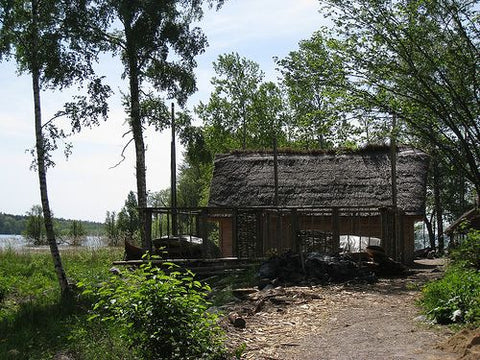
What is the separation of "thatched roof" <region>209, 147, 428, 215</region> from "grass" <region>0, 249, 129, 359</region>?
19.3ft

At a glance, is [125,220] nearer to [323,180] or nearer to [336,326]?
[323,180]

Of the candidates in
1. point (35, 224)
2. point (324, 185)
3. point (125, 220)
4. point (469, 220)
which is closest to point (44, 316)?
point (469, 220)

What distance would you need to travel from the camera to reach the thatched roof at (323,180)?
20.9m

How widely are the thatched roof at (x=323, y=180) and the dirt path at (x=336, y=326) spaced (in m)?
10.3

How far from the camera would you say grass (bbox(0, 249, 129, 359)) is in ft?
27.6

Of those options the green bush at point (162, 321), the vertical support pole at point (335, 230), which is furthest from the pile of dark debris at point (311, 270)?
the green bush at point (162, 321)

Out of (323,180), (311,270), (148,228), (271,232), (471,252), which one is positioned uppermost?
(323,180)

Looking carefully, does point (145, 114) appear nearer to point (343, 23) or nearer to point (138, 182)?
point (138, 182)

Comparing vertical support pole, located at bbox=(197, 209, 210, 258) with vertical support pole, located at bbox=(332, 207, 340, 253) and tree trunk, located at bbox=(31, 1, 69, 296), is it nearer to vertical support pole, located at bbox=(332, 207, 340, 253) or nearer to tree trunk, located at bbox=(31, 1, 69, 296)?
vertical support pole, located at bbox=(332, 207, 340, 253)

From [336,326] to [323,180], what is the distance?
1441 cm

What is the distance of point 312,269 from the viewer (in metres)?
11.6

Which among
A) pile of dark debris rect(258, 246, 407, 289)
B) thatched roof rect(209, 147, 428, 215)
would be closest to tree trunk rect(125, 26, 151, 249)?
thatched roof rect(209, 147, 428, 215)

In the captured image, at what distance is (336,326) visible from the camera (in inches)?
304

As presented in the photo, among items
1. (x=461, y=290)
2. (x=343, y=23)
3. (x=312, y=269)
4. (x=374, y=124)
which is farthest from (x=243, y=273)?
(x=461, y=290)
